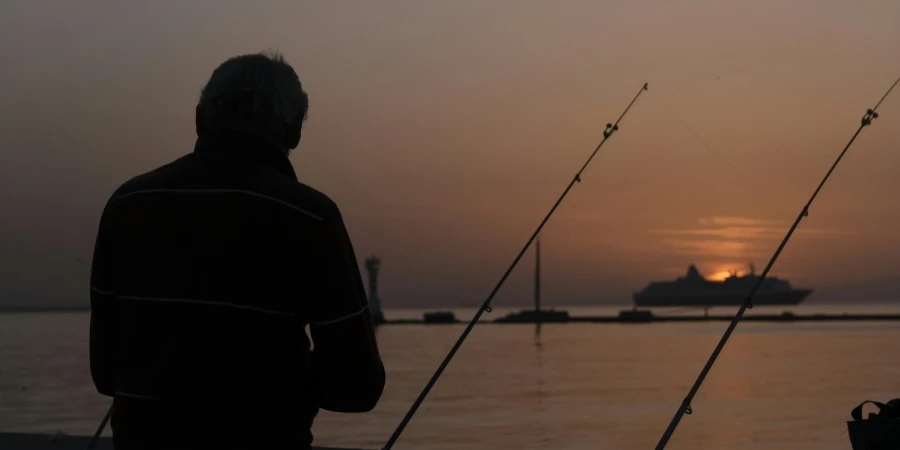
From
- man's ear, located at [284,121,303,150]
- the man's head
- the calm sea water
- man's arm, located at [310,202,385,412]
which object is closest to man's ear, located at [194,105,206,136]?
the man's head

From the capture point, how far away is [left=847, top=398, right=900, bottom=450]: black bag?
4.84 meters

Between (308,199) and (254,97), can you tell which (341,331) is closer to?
(308,199)

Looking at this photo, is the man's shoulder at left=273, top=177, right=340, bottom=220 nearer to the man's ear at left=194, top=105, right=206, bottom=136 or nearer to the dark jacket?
the dark jacket

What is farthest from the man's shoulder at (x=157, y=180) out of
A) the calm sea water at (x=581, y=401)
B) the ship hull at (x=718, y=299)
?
the ship hull at (x=718, y=299)

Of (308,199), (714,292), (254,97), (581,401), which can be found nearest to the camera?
(308,199)

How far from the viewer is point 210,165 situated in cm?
183

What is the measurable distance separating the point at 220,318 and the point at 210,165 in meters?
0.24

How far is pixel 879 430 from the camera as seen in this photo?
16.0 feet

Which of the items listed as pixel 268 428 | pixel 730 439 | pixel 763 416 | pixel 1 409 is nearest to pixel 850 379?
pixel 763 416

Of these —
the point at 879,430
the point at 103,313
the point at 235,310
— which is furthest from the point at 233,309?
the point at 879,430

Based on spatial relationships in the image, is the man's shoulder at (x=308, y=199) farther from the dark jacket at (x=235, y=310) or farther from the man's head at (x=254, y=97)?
the man's head at (x=254, y=97)

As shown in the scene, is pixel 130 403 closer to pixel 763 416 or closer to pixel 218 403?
pixel 218 403

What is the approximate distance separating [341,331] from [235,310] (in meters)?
0.16

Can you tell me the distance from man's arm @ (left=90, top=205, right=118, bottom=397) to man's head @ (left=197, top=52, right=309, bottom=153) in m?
0.25
